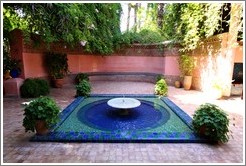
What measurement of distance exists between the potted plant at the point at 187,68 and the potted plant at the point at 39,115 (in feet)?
23.2

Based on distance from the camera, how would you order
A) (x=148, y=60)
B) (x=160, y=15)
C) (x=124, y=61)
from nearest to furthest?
(x=148, y=60) < (x=124, y=61) < (x=160, y=15)

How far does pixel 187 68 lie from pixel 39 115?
301 inches

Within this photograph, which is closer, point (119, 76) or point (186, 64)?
point (186, 64)

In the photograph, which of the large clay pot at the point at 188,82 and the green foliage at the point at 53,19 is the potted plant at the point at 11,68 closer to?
the green foliage at the point at 53,19

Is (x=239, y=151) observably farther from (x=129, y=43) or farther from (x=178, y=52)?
(x=129, y=43)

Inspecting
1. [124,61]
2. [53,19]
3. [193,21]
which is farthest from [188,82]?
[53,19]

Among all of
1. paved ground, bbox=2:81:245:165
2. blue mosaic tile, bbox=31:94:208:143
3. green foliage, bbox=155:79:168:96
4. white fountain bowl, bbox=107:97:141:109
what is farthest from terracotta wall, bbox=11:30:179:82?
paved ground, bbox=2:81:245:165

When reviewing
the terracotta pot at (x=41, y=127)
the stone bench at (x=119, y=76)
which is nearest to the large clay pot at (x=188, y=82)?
the stone bench at (x=119, y=76)

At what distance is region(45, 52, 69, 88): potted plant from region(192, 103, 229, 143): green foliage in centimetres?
766

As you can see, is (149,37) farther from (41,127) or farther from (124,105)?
(41,127)

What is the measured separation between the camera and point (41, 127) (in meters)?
4.09

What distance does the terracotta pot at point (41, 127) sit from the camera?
13.2ft

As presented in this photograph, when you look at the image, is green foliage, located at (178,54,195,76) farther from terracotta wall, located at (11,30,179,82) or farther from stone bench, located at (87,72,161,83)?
stone bench, located at (87,72,161,83)

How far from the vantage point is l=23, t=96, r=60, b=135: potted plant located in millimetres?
3932
